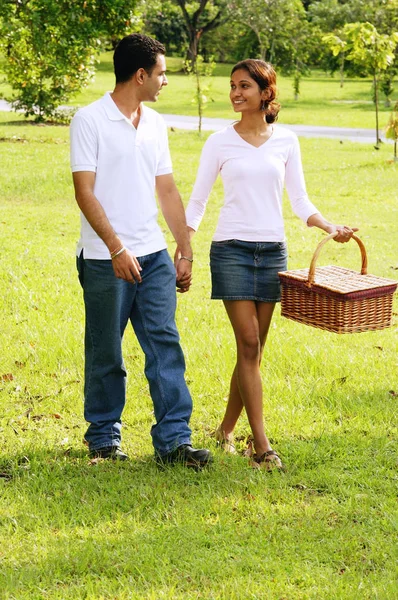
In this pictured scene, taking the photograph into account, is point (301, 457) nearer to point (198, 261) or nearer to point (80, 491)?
point (80, 491)

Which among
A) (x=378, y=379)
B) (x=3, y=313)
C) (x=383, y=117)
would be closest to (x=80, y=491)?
(x=378, y=379)

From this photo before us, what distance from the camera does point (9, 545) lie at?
4.08 metres

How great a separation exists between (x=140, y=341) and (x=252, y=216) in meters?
0.82

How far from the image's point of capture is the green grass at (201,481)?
3814 millimetres

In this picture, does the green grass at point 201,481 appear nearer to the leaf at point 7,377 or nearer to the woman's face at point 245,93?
the leaf at point 7,377

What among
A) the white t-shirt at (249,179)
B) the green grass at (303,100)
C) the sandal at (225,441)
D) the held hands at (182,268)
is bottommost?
the green grass at (303,100)

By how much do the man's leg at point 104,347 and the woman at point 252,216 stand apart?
0.47 metres

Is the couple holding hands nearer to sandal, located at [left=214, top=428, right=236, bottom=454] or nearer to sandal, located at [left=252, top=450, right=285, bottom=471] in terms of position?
sandal, located at [left=252, top=450, right=285, bottom=471]

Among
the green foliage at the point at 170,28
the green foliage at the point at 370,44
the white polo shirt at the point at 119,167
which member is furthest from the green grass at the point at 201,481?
the green foliage at the point at 170,28

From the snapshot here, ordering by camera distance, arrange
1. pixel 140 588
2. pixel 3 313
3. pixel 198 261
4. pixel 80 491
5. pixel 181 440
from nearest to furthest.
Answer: pixel 140 588 → pixel 80 491 → pixel 181 440 → pixel 3 313 → pixel 198 261

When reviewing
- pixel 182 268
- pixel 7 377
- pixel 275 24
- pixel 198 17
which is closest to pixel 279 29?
pixel 275 24

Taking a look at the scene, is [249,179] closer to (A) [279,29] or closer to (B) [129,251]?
(B) [129,251]

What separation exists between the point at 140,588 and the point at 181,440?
1292 mm

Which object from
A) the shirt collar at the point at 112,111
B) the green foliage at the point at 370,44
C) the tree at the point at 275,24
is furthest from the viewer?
the tree at the point at 275,24
